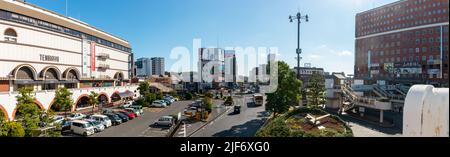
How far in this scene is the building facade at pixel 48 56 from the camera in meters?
23.8

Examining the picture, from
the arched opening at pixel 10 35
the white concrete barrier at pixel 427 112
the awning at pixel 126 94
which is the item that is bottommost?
the awning at pixel 126 94

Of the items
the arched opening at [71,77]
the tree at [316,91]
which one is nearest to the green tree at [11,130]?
the arched opening at [71,77]

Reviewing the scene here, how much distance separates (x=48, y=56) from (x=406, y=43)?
240 feet

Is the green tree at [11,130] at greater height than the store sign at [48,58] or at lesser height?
lesser

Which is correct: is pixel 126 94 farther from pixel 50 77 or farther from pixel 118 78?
pixel 50 77

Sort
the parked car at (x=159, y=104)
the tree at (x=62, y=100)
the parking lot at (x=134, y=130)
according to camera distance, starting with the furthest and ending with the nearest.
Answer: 1. the parked car at (x=159, y=104)
2. the tree at (x=62, y=100)
3. the parking lot at (x=134, y=130)

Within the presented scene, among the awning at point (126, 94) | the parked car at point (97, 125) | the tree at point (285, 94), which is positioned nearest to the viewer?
the parked car at point (97, 125)

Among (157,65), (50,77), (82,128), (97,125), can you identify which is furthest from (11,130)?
(157,65)

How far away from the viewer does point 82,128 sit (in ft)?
56.0

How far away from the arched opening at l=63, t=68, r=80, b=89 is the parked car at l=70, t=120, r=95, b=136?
1769cm

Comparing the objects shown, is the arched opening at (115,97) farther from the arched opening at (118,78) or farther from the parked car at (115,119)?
the parked car at (115,119)

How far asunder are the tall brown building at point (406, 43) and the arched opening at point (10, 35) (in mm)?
68885

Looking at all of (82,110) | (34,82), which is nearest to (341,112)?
(82,110)

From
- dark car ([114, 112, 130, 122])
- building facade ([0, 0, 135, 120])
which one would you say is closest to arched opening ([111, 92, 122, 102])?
building facade ([0, 0, 135, 120])
